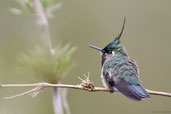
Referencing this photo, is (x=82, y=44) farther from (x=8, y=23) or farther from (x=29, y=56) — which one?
(x=29, y=56)

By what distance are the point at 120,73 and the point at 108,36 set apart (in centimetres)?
449

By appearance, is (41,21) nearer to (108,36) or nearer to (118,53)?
(118,53)

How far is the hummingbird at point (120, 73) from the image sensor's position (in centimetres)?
296

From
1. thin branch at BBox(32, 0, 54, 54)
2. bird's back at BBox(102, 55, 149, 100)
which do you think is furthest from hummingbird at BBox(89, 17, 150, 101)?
thin branch at BBox(32, 0, 54, 54)

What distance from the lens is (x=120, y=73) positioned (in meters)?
3.42

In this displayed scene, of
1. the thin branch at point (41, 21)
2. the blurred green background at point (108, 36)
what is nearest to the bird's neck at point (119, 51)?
the thin branch at point (41, 21)

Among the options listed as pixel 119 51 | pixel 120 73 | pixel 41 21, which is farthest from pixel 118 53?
pixel 41 21

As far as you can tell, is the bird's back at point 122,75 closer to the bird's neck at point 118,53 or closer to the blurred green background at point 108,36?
the bird's neck at point 118,53

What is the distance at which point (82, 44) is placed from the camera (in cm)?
748

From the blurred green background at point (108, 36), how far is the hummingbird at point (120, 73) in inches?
78.8

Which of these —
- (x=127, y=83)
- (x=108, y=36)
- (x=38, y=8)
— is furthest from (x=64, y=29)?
(x=38, y=8)

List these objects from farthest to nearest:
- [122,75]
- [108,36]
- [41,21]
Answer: [108,36], [122,75], [41,21]

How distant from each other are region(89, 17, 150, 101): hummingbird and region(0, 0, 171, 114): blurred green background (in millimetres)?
2000

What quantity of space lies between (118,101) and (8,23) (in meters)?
2.44
